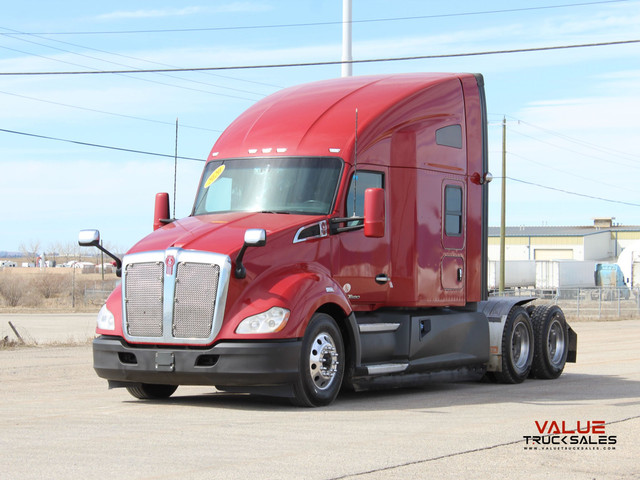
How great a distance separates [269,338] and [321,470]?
3.51 m

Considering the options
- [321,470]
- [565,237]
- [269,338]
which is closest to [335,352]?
[269,338]

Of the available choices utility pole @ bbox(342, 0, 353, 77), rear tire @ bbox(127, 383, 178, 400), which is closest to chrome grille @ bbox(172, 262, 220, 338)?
rear tire @ bbox(127, 383, 178, 400)

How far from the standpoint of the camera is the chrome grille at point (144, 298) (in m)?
11.3

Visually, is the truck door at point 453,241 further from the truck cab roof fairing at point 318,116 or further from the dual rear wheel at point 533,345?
the truck cab roof fairing at point 318,116

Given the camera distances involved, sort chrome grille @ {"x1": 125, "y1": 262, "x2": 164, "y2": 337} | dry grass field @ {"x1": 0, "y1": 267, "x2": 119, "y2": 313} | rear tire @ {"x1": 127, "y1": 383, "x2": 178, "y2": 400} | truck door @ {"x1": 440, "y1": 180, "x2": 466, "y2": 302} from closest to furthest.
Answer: chrome grille @ {"x1": 125, "y1": 262, "x2": 164, "y2": 337}
rear tire @ {"x1": 127, "y1": 383, "x2": 178, "y2": 400}
truck door @ {"x1": 440, "y1": 180, "x2": 466, "y2": 302}
dry grass field @ {"x1": 0, "y1": 267, "x2": 119, "y2": 313}

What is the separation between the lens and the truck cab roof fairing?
12.7 meters

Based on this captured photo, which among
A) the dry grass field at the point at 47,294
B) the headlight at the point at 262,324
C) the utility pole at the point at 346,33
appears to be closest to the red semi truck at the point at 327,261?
the headlight at the point at 262,324

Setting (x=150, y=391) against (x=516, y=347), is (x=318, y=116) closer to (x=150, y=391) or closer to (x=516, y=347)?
(x=150, y=391)

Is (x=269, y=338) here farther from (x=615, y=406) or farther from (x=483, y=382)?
(x=483, y=382)

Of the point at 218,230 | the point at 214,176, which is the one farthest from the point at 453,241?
the point at 218,230

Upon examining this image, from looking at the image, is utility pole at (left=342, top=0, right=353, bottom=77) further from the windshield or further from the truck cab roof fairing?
the windshield

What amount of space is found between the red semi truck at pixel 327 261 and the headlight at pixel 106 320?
38 millimetres

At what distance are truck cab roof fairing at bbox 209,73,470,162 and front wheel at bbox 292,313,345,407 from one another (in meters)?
2.17

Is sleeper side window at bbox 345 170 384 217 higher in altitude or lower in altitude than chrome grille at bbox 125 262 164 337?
higher
